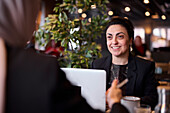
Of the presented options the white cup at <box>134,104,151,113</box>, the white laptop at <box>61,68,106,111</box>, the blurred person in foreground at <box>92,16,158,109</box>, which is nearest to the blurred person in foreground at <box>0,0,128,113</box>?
the white laptop at <box>61,68,106,111</box>

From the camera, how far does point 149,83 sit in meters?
2.12

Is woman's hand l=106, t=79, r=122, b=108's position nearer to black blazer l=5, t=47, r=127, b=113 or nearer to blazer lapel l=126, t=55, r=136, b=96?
black blazer l=5, t=47, r=127, b=113

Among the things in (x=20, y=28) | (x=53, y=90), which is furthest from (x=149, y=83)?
(x=20, y=28)

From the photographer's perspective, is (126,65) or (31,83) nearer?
(31,83)

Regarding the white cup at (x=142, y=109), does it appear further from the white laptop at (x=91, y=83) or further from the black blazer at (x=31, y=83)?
the black blazer at (x=31, y=83)

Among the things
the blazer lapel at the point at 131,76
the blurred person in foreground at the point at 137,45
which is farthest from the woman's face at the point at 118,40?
the blurred person in foreground at the point at 137,45

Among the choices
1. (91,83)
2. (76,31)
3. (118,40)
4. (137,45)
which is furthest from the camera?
(137,45)

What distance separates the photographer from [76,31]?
2.71 m

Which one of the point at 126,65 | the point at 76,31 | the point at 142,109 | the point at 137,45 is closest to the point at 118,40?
the point at 126,65

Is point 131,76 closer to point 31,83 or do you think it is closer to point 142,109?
point 142,109

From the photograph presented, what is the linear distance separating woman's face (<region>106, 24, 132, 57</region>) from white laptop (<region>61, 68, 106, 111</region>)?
0.88m

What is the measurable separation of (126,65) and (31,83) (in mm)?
1415

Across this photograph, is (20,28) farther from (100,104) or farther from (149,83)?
(149,83)

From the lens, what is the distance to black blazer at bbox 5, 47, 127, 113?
2.92 ft
